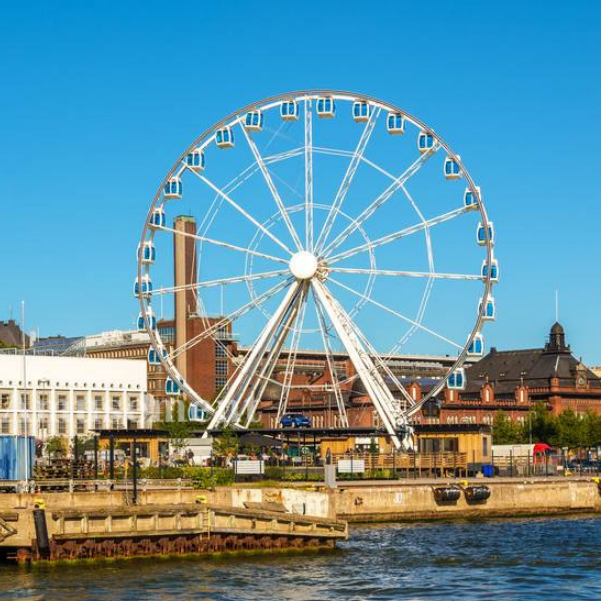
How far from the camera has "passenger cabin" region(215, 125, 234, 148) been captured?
90.2 metres

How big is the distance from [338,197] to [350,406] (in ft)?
309

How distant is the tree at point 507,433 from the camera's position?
178125 millimetres

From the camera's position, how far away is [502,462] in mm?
103875

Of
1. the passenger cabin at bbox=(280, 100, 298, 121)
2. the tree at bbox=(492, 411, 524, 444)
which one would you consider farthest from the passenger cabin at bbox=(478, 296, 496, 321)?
the tree at bbox=(492, 411, 524, 444)

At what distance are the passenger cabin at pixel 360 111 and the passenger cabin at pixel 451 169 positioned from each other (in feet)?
18.2

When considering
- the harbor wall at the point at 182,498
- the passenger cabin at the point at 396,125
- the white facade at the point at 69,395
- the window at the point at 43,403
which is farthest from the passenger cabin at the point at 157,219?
the window at the point at 43,403

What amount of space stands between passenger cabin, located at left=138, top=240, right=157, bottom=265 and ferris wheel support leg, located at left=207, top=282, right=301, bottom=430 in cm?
862

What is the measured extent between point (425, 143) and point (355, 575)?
41010mm

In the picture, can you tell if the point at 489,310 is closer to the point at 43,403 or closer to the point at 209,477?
the point at 209,477

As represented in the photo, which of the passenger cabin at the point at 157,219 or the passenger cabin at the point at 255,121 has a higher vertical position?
the passenger cabin at the point at 255,121

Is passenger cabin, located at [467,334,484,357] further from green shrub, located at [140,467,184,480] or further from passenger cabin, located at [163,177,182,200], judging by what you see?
green shrub, located at [140,467,184,480]

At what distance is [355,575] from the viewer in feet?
165

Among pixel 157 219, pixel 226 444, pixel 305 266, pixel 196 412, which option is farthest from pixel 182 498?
pixel 196 412

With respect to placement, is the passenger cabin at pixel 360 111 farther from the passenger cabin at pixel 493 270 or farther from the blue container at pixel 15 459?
the blue container at pixel 15 459
